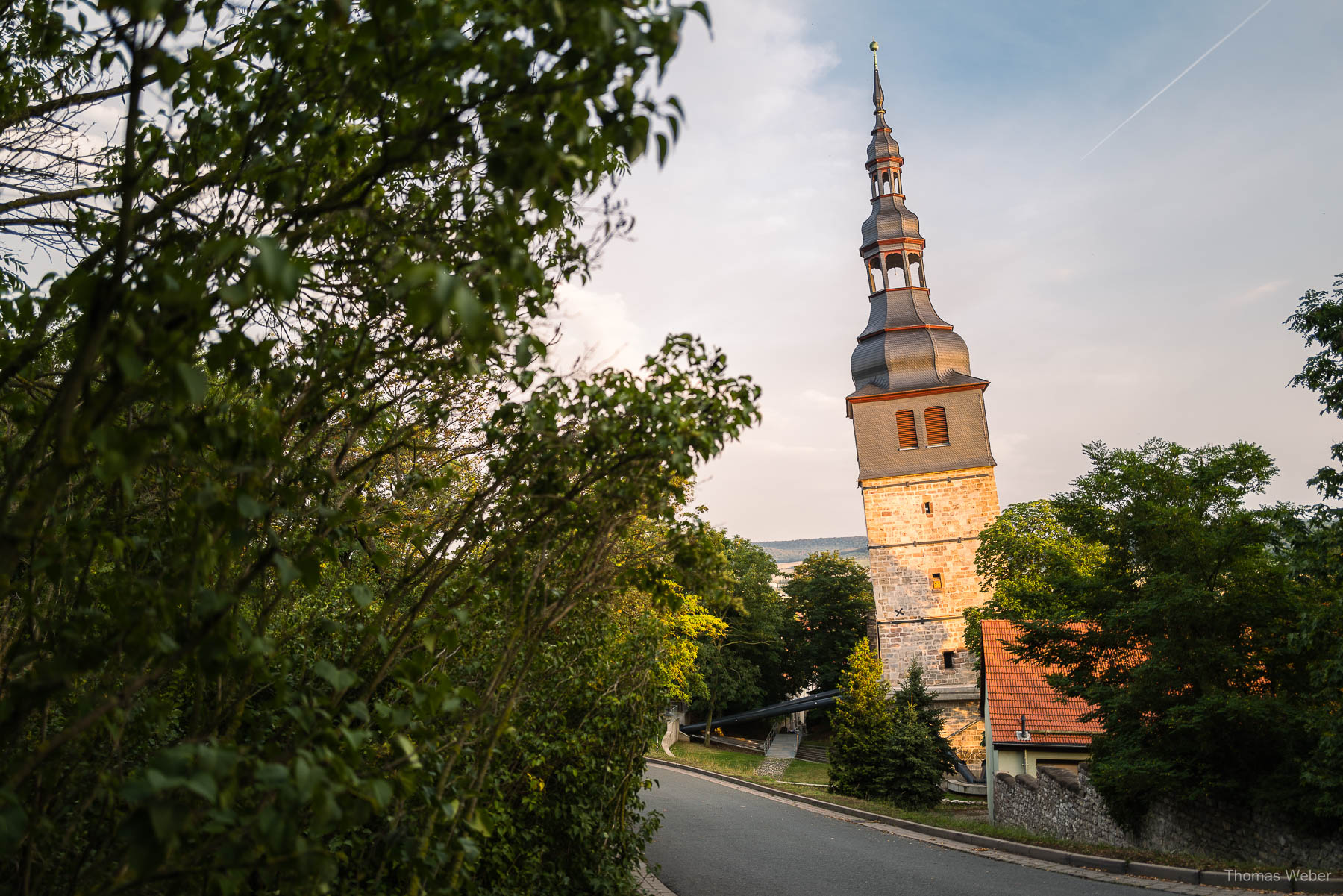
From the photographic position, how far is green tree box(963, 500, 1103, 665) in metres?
32.1

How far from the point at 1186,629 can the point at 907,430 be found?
26245mm

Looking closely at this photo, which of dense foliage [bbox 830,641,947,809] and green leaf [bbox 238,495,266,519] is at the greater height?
green leaf [bbox 238,495,266,519]

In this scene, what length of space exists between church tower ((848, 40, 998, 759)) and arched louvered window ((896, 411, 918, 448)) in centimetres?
4

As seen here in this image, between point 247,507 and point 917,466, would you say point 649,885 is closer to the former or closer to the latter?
point 247,507

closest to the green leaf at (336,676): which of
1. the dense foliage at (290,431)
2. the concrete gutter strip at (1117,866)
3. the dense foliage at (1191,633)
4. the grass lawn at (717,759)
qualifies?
the dense foliage at (290,431)

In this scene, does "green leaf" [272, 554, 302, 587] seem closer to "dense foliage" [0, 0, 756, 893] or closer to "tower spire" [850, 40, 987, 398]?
"dense foliage" [0, 0, 756, 893]

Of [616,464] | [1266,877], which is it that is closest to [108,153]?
[616,464]

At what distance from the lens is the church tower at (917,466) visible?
36688 millimetres

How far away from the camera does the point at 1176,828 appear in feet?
44.2

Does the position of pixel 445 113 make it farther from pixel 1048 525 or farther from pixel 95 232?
pixel 1048 525

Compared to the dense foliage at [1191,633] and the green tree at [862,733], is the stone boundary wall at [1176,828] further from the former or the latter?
the green tree at [862,733]

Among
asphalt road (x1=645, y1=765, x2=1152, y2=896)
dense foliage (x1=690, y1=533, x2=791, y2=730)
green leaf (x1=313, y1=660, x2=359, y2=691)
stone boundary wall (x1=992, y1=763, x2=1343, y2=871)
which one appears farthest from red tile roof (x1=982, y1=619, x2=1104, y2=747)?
green leaf (x1=313, y1=660, x2=359, y2=691)

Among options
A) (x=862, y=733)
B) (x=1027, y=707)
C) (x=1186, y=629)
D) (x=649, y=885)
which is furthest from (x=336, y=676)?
(x=862, y=733)

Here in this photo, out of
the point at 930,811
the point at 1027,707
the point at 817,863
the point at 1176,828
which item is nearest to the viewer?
the point at 817,863
